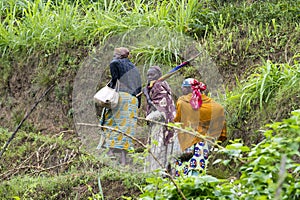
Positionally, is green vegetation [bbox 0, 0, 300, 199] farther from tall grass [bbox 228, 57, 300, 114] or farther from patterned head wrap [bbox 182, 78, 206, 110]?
patterned head wrap [bbox 182, 78, 206, 110]

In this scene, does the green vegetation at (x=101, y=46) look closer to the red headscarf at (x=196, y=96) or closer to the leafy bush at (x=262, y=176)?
the red headscarf at (x=196, y=96)

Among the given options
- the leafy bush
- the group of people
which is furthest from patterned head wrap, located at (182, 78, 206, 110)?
the leafy bush

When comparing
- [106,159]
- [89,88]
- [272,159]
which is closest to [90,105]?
[89,88]

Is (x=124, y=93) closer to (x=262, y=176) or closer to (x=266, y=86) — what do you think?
(x=266, y=86)

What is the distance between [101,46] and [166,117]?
345 centimetres

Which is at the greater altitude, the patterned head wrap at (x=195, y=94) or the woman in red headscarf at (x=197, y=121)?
the patterned head wrap at (x=195, y=94)

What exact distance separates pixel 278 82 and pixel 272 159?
16.7 feet

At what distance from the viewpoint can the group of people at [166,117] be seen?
8.29m

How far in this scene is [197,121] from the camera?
827 cm

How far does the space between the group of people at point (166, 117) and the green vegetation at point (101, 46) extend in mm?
297

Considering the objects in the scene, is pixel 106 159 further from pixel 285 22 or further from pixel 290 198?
pixel 290 198

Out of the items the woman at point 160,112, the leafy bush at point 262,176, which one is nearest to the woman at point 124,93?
the woman at point 160,112

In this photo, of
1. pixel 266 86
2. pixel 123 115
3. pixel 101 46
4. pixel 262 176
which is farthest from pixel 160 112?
pixel 262 176

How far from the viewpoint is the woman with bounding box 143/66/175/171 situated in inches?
344
